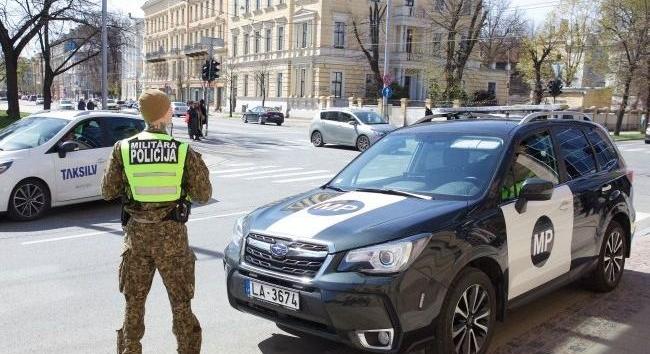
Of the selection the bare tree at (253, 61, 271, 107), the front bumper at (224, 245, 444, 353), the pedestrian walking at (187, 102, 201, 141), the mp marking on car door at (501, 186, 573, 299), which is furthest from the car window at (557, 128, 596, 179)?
the bare tree at (253, 61, 271, 107)

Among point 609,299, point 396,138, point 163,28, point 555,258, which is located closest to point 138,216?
point 396,138

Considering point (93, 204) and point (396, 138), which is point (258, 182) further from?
point (396, 138)

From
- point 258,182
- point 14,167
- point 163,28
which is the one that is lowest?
point 258,182

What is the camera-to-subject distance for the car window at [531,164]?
450cm

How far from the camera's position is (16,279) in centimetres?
611

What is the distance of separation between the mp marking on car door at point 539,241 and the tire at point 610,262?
0.84 meters

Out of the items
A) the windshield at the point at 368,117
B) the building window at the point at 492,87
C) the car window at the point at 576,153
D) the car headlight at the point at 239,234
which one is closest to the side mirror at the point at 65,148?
the car headlight at the point at 239,234

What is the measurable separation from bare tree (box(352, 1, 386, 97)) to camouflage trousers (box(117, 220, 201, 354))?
53330 mm

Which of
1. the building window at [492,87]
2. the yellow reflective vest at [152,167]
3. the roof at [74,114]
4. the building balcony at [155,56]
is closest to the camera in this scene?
the yellow reflective vest at [152,167]

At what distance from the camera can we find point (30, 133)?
31.4 ft

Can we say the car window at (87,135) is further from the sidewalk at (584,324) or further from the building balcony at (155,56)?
the building balcony at (155,56)

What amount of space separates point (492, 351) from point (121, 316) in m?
2.95

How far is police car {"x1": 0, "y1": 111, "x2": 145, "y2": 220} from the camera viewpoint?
8984mm

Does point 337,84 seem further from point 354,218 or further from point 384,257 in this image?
point 384,257
